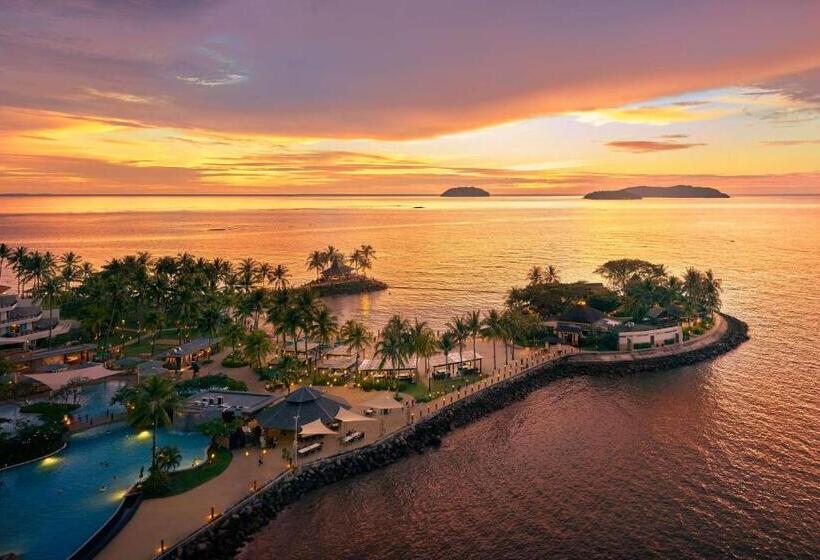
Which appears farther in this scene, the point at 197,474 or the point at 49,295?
the point at 49,295

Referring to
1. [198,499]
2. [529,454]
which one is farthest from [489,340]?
[198,499]

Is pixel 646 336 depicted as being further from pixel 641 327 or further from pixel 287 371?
pixel 287 371

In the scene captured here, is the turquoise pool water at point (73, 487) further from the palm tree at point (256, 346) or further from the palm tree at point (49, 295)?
A: the palm tree at point (49, 295)

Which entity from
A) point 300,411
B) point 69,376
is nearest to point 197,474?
point 300,411

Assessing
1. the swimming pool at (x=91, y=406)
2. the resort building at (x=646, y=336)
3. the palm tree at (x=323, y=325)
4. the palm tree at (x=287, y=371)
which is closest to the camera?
the swimming pool at (x=91, y=406)

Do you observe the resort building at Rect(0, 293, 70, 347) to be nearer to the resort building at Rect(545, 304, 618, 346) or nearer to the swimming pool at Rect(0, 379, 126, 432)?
the swimming pool at Rect(0, 379, 126, 432)

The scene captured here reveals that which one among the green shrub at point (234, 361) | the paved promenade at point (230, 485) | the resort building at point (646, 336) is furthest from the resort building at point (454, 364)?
the green shrub at point (234, 361)
